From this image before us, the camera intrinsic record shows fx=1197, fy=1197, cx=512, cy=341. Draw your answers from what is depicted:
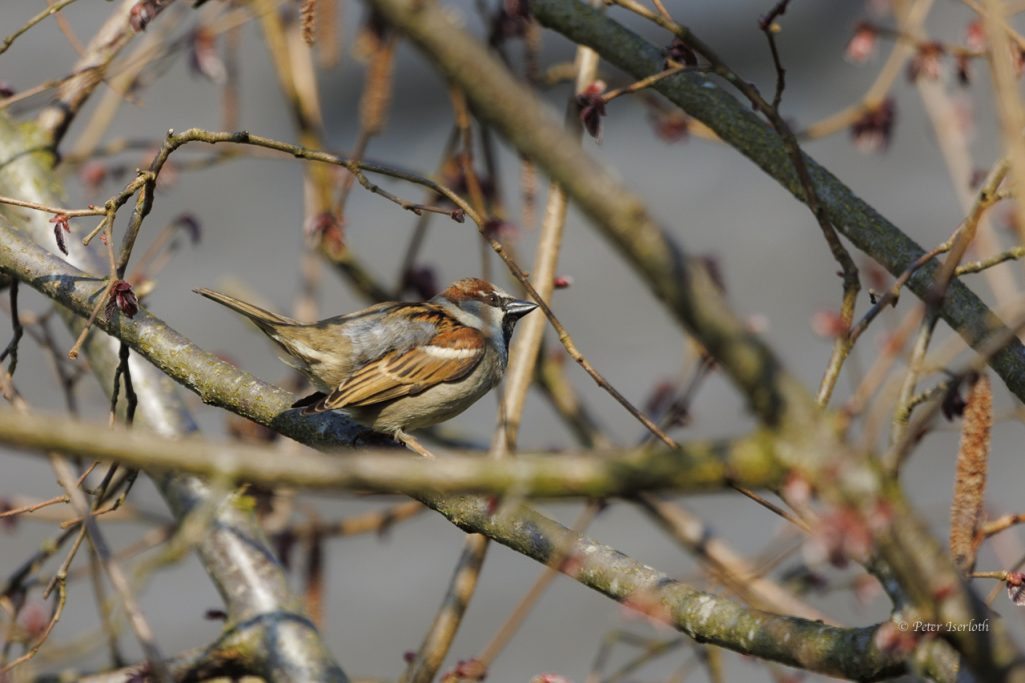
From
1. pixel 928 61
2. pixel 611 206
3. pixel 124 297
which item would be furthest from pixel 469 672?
pixel 928 61

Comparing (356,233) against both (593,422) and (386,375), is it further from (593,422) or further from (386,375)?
(386,375)

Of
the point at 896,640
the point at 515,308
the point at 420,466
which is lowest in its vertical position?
the point at 420,466

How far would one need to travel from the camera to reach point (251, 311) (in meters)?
3.10

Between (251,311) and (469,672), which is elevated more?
(251,311)

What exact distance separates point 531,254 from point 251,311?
1932 mm

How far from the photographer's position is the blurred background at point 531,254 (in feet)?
13.9

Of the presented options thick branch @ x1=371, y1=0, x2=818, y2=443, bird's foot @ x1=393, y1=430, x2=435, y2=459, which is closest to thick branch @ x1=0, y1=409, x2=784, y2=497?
thick branch @ x1=371, y1=0, x2=818, y2=443

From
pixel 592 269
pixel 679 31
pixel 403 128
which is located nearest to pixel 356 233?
pixel 403 128

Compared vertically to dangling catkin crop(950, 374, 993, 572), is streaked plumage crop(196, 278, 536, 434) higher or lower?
higher

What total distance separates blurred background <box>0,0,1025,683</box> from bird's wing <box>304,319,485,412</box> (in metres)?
0.86

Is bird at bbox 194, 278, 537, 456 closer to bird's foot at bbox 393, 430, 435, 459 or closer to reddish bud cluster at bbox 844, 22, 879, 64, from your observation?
bird's foot at bbox 393, 430, 435, 459

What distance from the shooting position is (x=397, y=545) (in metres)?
4.45

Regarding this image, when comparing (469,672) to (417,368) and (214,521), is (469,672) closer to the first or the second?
(214,521)

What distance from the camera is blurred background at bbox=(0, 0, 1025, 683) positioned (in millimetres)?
4223
